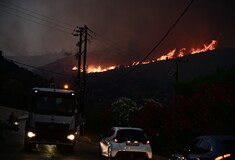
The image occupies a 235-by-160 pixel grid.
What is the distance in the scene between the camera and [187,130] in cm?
2131

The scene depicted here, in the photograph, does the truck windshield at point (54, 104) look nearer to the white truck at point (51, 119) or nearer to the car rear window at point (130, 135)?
the white truck at point (51, 119)

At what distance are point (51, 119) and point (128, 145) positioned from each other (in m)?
5.55

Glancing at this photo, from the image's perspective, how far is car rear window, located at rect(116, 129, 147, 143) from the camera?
17688 mm

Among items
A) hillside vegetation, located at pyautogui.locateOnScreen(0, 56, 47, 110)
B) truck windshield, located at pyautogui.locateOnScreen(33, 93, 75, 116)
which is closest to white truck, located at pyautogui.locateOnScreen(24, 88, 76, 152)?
truck windshield, located at pyautogui.locateOnScreen(33, 93, 75, 116)

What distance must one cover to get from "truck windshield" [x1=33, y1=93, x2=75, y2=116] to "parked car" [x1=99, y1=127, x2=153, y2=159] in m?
4.40

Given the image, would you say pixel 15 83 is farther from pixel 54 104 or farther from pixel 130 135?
pixel 130 135

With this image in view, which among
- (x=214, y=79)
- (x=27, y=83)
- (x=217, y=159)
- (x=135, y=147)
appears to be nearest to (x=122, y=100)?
(x=214, y=79)

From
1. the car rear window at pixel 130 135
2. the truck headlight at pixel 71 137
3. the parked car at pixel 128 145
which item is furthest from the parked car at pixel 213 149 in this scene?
the truck headlight at pixel 71 137

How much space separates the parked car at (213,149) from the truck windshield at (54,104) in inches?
445

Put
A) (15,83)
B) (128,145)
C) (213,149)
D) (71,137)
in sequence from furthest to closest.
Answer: (15,83) → (71,137) → (128,145) → (213,149)

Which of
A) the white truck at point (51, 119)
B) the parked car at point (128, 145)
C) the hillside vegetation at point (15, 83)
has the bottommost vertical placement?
the parked car at point (128, 145)

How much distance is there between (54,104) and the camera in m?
21.8

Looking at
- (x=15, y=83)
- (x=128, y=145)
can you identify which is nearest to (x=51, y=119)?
(x=128, y=145)

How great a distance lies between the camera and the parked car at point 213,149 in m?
9.47
